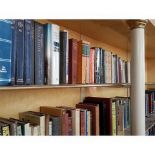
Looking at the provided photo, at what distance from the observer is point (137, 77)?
145cm

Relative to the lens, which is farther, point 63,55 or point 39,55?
point 63,55

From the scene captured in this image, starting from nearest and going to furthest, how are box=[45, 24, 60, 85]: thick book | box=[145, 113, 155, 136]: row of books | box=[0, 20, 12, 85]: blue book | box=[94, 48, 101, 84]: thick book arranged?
box=[0, 20, 12, 85]: blue book
box=[45, 24, 60, 85]: thick book
box=[94, 48, 101, 84]: thick book
box=[145, 113, 155, 136]: row of books

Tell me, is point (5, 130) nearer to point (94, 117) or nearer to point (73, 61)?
point (73, 61)

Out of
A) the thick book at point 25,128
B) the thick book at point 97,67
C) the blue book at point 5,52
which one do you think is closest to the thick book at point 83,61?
the thick book at point 97,67

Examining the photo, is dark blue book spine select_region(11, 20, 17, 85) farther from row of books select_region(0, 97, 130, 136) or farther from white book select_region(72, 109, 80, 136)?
white book select_region(72, 109, 80, 136)

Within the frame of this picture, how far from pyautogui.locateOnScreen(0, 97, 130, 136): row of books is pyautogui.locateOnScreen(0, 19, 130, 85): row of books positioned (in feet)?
0.59

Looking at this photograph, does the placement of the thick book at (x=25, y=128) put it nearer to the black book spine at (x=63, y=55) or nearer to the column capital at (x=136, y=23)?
the black book spine at (x=63, y=55)

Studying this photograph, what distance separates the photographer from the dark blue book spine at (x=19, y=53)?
0.92 metres

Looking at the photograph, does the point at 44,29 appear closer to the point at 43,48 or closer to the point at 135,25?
the point at 43,48

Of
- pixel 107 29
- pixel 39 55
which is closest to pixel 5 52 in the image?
pixel 39 55

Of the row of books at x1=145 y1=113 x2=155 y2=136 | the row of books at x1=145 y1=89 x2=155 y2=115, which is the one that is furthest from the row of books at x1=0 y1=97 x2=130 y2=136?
the row of books at x1=145 y1=89 x2=155 y2=115

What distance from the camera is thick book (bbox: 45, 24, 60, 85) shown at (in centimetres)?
109

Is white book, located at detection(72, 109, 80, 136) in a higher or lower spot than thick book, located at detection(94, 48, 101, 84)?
lower
